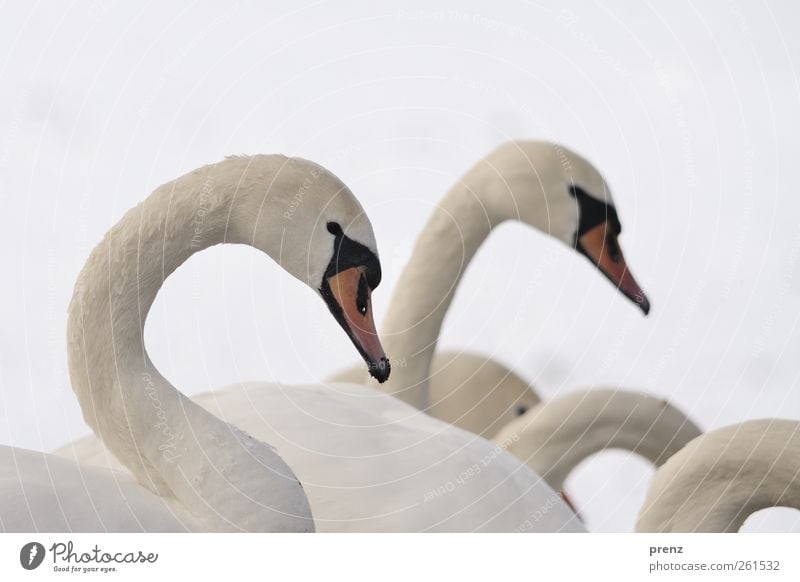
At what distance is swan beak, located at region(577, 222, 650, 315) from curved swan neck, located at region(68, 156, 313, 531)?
192 cm

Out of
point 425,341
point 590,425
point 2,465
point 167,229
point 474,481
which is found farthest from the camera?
point 590,425

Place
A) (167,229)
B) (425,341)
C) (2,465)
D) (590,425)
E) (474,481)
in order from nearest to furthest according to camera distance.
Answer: (2,465), (167,229), (474,481), (425,341), (590,425)

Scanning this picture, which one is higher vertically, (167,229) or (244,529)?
(167,229)

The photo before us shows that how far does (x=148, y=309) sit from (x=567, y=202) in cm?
202

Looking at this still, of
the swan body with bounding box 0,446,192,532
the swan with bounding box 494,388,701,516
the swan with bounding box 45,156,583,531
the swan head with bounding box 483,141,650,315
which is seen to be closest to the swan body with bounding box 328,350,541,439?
the swan with bounding box 494,388,701,516

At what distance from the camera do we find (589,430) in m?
5.16

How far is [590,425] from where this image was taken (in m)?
5.16

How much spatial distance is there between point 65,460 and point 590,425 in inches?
99.0
